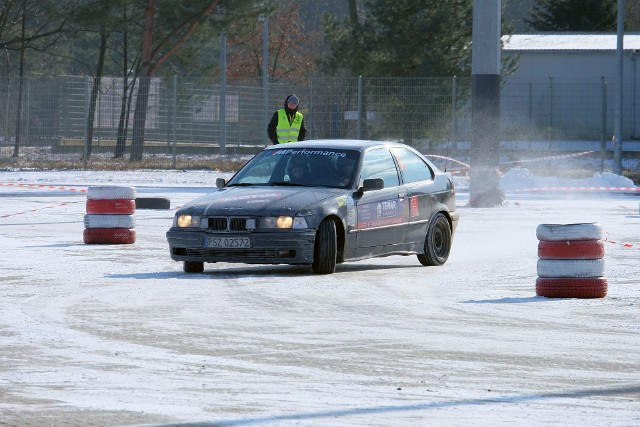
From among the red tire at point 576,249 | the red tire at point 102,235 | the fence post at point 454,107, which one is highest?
the fence post at point 454,107

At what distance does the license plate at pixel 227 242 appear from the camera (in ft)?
48.1

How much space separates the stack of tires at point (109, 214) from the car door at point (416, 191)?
364 cm

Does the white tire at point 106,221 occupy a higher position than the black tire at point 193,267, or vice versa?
the white tire at point 106,221

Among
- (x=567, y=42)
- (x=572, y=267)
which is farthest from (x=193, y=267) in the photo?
(x=567, y=42)

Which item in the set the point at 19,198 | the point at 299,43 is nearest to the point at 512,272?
the point at 19,198

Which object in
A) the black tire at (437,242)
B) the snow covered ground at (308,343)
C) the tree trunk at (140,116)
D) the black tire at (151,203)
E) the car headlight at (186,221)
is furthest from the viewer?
the tree trunk at (140,116)

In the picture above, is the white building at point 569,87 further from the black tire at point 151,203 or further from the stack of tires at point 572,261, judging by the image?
the stack of tires at point 572,261

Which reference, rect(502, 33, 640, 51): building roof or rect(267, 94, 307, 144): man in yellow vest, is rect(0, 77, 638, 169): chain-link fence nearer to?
rect(502, 33, 640, 51): building roof

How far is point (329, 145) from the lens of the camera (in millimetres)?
16344

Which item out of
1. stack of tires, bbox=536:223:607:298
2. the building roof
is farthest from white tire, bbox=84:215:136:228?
the building roof

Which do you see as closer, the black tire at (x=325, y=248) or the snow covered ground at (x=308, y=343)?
the snow covered ground at (x=308, y=343)

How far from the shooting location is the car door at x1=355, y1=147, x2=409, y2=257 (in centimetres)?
1541

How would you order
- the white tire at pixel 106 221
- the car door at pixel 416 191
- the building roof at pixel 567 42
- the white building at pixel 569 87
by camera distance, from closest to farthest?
the car door at pixel 416 191 → the white tire at pixel 106 221 → the white building at pixel 569 87 → the building roof at pixel 567 42

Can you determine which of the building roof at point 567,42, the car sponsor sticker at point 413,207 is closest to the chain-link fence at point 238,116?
the building roof at point 567,42
